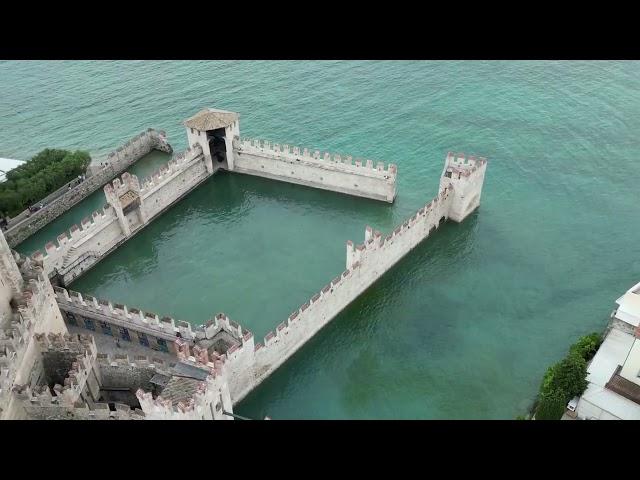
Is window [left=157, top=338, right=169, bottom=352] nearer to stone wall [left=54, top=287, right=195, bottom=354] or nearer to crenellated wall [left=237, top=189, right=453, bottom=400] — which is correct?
stone wall [left=54, top=287, right=195, bottom=354]

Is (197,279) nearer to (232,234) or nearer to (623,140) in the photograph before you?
(232,234)

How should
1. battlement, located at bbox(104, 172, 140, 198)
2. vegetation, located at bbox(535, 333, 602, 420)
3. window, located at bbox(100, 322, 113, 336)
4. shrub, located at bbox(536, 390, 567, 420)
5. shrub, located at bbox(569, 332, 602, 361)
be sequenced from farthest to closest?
1. battlement, located at bbox(104, 172, 140, 198)
2. window, located at bbox(100, 322, 113, 336)
3. shrub, located at bbox(569, 332, 602, 361)
4. vegetation, located at bbox(535, 333, 602, 420)
5. shrub, located at bbox(536, 390, 567, 420)

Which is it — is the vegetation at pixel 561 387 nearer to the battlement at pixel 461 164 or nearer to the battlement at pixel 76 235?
the battlement at pixel 461 164

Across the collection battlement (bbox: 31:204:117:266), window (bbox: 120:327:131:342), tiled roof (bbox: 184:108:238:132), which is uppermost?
tiled roof (bbox: 184:108:238:132)

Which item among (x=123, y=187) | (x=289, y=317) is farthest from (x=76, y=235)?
(x=289, y=317)

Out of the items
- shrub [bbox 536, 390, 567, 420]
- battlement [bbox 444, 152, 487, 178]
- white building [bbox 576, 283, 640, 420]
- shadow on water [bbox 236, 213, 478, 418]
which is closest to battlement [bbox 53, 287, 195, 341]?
shadow on water [bbox 236, 213, 478, 418]

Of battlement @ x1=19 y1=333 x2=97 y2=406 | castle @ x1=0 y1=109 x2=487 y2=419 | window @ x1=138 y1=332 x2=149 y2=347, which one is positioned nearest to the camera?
battlement @ x1=19 y1=333 x2=97 y2=406

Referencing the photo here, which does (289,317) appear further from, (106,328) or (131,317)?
(106,328)
